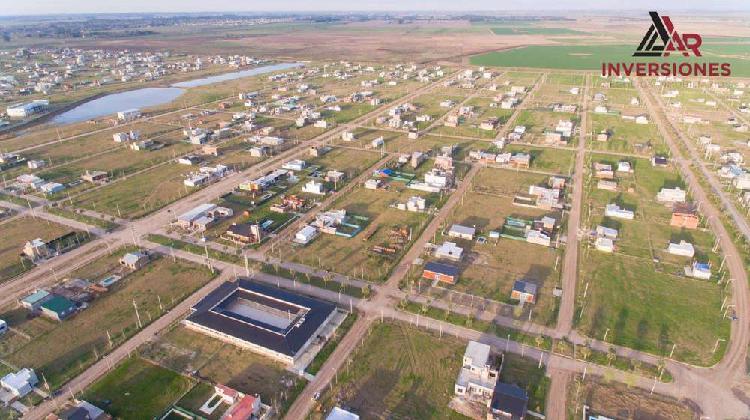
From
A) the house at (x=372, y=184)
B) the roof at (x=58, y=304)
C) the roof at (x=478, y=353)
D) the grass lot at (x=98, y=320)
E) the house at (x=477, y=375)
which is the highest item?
the house at (x=372, y=184)

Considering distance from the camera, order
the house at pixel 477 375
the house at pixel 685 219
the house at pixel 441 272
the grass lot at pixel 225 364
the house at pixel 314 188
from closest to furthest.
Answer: the house at pixel 477 375 → the grass lot at pixel 225 364 → the house at pixel 441 272 → the house at pixel 685 219 → the house at pixel 314 188

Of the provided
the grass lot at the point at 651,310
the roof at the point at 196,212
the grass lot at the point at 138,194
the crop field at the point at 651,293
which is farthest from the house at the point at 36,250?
the crop field at the point at 651,293

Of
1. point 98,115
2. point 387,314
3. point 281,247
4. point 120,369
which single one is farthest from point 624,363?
point 98,115

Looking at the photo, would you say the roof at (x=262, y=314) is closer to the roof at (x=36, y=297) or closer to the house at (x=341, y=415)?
the house at (x=341, y=415)

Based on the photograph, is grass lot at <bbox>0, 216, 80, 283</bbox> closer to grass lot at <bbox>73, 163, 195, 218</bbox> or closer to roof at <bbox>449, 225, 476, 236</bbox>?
grass lot at <bbox>73, 163, 195, 218</bbox>

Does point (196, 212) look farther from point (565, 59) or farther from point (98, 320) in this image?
point (565, 59)

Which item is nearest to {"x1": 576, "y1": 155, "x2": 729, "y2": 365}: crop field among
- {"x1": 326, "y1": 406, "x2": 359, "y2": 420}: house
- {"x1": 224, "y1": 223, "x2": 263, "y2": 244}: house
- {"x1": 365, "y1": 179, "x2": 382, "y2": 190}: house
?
{"x1": 326, "y1": 406, "x2": 359, "y2": 420}: house

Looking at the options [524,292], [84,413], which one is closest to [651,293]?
[524,292]
